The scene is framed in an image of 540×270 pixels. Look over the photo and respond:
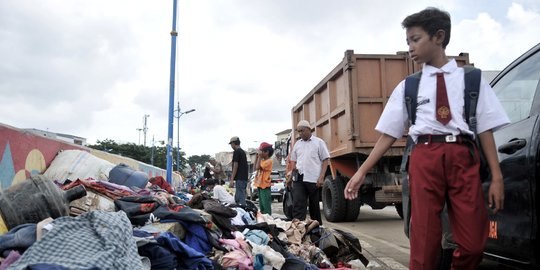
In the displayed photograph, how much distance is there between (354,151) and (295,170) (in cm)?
173

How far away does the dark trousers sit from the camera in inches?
233

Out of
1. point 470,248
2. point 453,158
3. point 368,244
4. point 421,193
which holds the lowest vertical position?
point 368,244

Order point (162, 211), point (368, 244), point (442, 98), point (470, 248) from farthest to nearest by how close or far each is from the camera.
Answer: point (368, 244)
point (162, 211)
point (442, 98)
point (470, 248)

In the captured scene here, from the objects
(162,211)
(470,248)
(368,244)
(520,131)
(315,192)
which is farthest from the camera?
(315,192)

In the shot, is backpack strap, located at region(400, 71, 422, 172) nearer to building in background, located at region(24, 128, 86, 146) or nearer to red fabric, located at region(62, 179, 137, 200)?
red fabric, located at region(62, 179, 137, 200)

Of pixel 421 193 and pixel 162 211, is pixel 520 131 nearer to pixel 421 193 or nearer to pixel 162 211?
pixel 421 193

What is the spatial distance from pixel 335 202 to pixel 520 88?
5505 millimetres

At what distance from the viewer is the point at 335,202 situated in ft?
26.8

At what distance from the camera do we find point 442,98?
2.26 meters

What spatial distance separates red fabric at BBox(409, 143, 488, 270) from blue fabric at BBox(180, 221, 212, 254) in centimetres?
175

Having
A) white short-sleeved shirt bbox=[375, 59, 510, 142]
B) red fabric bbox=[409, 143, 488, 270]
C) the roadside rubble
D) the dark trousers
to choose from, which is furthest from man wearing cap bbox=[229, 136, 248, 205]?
red fabric bbox=[409, 143, 488, 270]

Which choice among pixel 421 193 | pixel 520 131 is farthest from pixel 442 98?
pixel 520 131

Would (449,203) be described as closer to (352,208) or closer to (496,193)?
(496,193)

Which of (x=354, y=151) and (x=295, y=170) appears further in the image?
(x=354, y=151)
